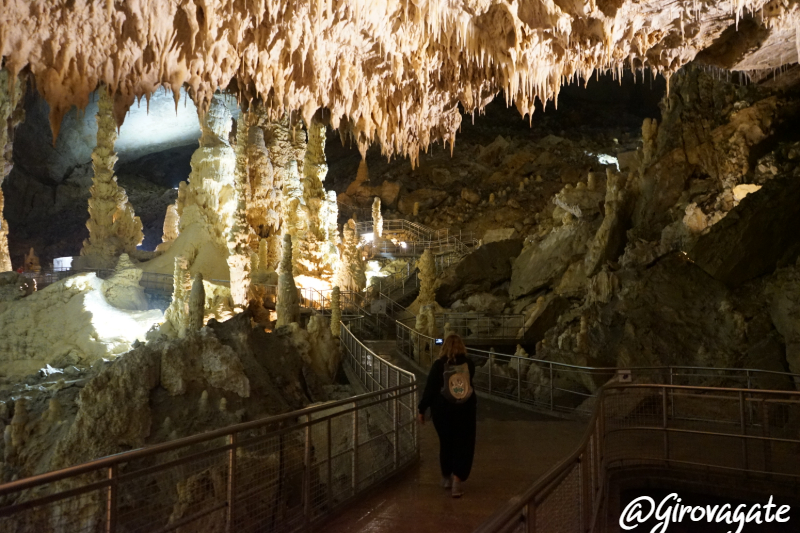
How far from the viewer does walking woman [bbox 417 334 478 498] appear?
14.7 feet

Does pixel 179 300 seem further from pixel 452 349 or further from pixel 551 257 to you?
pixel 452 349

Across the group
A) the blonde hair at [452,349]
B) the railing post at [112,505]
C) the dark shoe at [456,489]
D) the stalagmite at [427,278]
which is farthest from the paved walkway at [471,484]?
the stalagmite at [427,278]

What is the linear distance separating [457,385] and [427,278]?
576 inches

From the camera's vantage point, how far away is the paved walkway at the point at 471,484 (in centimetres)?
412

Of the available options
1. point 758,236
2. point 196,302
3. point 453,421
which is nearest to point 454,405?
point 453,421

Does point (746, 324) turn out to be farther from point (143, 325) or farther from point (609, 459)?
point (143, 325)

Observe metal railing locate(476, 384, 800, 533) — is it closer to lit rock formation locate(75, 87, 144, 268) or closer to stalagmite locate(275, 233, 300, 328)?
stalagmite locate(275, 233, 300, 328)

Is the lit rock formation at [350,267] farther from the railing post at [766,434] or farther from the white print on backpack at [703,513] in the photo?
the railing post at [766,434]

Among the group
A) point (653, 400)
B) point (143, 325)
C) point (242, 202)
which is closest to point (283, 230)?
point (242, 202)

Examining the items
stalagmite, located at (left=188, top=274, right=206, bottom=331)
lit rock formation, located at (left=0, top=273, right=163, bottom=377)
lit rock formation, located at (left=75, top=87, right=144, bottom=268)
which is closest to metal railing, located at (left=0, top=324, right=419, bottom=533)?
stalagmite, located at (left=188, top=274, right=206, bottom=331)

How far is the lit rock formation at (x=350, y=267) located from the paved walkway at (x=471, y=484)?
46.4 ft

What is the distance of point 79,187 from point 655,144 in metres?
29.7

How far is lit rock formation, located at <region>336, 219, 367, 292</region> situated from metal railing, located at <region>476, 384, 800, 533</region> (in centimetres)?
1509

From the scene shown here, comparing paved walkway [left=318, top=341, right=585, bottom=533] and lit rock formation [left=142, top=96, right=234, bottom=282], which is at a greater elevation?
lit rock formation [left=142, top=96, right=234, bottom=282]
